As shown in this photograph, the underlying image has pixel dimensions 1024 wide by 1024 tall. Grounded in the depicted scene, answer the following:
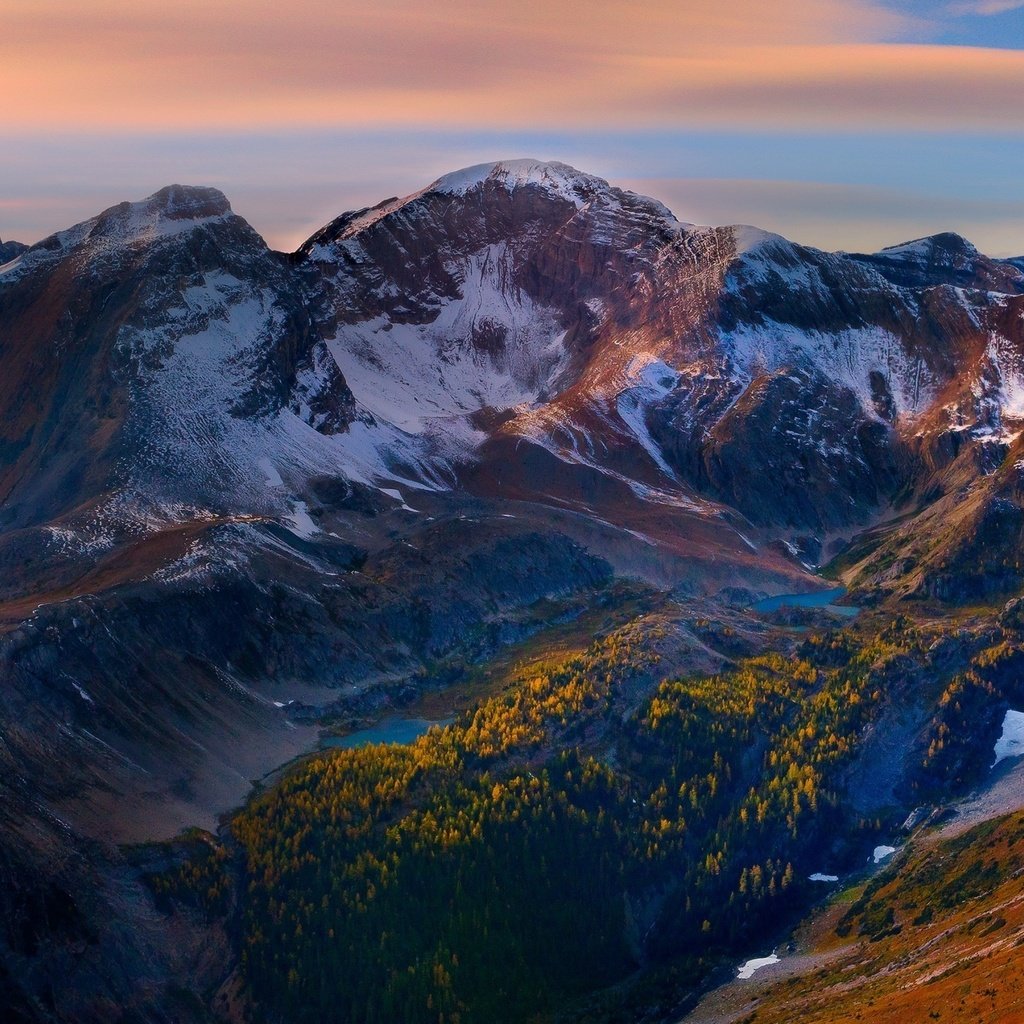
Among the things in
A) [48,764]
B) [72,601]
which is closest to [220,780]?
[48,764]

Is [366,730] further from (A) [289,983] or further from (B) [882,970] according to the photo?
(B) [882,970]

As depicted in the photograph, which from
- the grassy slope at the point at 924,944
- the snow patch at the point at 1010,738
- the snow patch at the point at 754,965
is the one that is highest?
the snow patch at the point at 1010,738

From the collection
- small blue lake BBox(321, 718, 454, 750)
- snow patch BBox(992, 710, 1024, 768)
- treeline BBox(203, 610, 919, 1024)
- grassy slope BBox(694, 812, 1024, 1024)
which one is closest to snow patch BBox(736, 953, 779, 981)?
grassy slope BBox(694, 812, 1024, 1024)

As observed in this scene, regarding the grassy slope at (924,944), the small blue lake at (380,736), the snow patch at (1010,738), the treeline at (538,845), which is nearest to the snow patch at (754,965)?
the grassy slope at (924,944)

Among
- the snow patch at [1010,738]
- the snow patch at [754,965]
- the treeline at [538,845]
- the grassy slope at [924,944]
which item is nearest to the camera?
the grassy slope at [924,944]

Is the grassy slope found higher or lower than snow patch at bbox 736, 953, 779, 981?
higher

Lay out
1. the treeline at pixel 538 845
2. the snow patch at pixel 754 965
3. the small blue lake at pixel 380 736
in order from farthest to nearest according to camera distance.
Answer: the small blue lake at pixel 380 736 → the snow patch at pixel 754 965 → the treeline at pixel 538 845

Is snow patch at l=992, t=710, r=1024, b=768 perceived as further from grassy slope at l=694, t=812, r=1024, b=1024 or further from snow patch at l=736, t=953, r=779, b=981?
snow patch at l=736, t=953, r=779, b=981

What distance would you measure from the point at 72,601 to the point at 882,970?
97156 mm

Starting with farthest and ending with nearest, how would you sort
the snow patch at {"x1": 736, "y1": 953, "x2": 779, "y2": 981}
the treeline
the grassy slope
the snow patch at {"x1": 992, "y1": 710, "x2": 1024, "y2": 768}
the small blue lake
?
the small blue lake
the snow patch at {"x1": 992, "y1": 710, "x2": 1024, "y2": 768}
the snow patch at {"x1": 736, "y1": 953, "x2": 779, "y2": 981}
the treeline
the grassy slope

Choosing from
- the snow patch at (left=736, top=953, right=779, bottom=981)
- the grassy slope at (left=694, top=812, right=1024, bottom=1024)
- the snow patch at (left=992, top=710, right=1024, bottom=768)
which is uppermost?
the snow patch at (left=992, top=710, right=1024, bottom=768)

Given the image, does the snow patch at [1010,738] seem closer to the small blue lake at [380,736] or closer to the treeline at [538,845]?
the treeline at [538,845]

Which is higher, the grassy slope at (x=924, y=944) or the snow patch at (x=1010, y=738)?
the snow patch at (x=1010, y=738)

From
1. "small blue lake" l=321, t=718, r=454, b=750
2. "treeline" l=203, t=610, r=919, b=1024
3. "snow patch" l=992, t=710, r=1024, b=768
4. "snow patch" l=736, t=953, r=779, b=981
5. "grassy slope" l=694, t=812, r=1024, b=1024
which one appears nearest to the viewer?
"grassy slope" l=694, t=812, r=1024, b=1024
